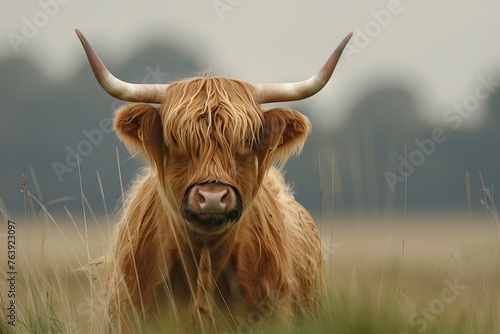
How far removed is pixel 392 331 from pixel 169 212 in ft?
9.37

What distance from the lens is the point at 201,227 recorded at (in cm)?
585

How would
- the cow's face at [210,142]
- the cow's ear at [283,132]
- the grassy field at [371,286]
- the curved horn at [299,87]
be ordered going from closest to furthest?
the grassy field at [371,286], the cow's face at [210,142], the curved horn at [299,87], the cow's ear at [283,132]

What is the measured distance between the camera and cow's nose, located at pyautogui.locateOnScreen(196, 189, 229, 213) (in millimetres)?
5523

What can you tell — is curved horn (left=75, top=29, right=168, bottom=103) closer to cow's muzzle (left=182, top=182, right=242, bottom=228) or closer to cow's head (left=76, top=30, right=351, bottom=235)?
cow's head (left=76, top=30, right=351, bottom=235)

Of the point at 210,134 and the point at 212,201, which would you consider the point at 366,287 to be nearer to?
the point at 212,201

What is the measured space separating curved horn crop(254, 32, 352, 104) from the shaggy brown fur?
3.9 inches

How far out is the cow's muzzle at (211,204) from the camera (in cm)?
554

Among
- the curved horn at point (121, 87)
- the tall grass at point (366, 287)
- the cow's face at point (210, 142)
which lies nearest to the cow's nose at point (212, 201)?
the cow's face at point (210, 142)

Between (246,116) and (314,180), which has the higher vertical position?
(246,116)

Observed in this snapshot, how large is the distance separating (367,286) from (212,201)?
1.78m

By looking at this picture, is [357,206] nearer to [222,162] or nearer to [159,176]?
[222,162]

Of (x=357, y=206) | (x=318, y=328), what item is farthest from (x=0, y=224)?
(x=318, y=328)

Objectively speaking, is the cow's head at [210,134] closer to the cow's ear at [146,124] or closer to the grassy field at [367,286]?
the cow's ear at [146,124]

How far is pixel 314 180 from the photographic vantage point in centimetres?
2577
